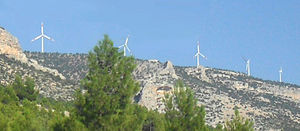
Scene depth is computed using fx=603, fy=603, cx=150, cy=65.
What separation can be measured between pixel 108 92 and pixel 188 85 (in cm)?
7870

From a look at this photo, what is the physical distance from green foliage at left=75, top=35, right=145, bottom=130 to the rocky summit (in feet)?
164

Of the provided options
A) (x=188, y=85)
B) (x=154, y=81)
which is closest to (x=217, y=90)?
(x=188, y=85)

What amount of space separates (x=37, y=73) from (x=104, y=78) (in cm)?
6226

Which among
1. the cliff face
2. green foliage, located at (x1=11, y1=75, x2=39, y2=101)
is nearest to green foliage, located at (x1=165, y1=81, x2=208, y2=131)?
green foliage, located at (x1=11, y1=75, x2=39, y2=101)

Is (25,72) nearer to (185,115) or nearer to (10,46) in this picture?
(10,46)

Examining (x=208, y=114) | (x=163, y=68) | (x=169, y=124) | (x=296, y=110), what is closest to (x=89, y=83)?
(x=169, y=124)

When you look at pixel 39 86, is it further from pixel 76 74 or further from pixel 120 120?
pixel 120 120

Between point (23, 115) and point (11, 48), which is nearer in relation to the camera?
point (23, 115)

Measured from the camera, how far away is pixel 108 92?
43562mm

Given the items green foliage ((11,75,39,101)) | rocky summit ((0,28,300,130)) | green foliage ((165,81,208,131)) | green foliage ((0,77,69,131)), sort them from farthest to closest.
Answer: rocky summit ((0,28,300,130)) < green foliage ((11,75,39,101)) < green foliage ((165,81,208,131)) < green foliage ((0,77,69,131))

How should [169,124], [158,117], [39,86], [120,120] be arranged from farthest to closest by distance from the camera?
[39,86], [158,117], [169,124], [120,120]

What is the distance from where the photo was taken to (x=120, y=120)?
42.4 m

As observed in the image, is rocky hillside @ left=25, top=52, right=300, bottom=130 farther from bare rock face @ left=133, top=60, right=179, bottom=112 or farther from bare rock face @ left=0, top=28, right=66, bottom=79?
bare rock face @ left=0, top=28, right=66, bottom=79

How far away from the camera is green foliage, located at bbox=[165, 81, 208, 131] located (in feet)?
183
